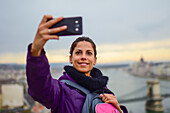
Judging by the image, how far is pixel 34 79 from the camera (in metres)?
0.38

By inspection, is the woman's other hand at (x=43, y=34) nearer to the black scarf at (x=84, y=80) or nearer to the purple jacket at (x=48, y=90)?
the purple jacket at (x=48, y=90)

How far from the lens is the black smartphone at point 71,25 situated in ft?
1.21

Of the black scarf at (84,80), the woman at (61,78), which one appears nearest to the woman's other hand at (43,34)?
the woman at (61,78)

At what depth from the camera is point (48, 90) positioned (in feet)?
1.36

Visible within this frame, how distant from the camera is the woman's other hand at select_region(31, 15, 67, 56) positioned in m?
0.36

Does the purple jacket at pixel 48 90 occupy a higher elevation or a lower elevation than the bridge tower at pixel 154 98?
higher

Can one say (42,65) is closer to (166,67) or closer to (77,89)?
(77,89)

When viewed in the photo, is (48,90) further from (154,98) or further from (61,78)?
(154,98)

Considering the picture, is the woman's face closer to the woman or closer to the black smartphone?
the woman

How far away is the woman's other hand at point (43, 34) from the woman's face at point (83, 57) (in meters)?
0.21

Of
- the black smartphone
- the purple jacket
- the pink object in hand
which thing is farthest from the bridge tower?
the black smartphone

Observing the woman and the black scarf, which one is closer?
the woman

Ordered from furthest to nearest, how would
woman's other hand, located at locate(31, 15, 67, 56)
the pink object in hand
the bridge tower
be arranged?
1. the bridge tower
2. the pink object in hand
3. woman's other hand, located at locate(31, 15, 67, 56)

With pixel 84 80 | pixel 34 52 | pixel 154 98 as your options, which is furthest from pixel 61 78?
pixel 154 98
